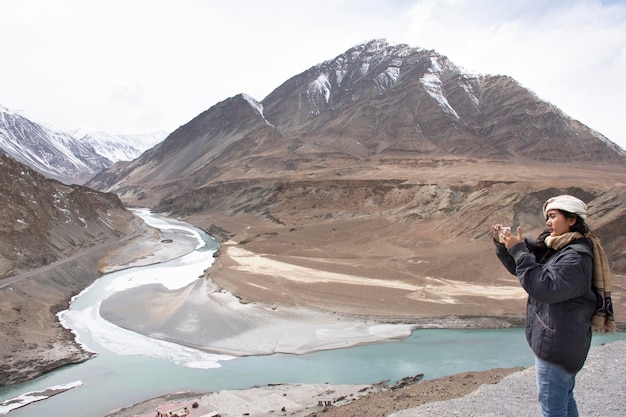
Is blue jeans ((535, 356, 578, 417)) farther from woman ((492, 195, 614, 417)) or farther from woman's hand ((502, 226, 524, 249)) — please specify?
woman's hand ((502, 226, 524, 249))

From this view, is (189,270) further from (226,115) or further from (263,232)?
(226,115)

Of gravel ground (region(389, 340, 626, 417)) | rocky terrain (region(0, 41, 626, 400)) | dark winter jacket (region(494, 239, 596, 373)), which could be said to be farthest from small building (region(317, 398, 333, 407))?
dark winter jacket (region(494, 239, 596, 373))

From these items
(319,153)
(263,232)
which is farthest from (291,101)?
(263,232)

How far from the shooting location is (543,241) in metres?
4.24

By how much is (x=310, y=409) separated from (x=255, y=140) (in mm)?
107943

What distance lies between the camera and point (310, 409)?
47.1ft

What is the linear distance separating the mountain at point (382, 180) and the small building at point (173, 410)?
46.4 feet

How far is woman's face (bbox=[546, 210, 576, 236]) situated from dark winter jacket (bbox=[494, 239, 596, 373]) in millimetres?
172

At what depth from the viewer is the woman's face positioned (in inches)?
160

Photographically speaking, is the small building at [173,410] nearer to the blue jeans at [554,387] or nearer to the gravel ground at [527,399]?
the gravel ground at [527,399]

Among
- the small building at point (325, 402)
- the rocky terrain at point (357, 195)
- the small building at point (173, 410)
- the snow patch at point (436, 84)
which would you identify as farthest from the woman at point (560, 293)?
the snow patch at point (436, 84)

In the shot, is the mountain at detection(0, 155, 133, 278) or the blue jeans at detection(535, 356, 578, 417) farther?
the mountain at detection(0, 155, 133, 278)

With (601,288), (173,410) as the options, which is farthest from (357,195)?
(601,288)

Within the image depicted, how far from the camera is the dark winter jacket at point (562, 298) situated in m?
3.72
